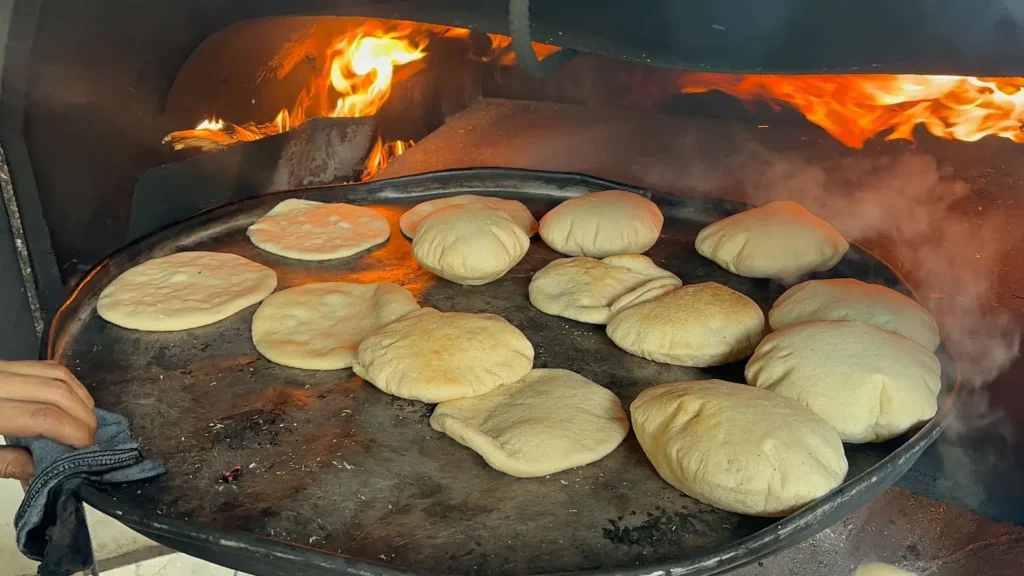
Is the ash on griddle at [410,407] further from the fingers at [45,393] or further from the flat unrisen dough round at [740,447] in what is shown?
the fingers at [45,393]

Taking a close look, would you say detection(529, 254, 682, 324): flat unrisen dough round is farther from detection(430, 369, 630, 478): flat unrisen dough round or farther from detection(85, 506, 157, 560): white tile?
detection(85, 506, 157, 560): white tile

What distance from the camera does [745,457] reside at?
1521 mm

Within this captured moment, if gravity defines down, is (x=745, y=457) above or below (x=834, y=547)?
above

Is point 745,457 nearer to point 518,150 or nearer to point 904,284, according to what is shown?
point 904,284

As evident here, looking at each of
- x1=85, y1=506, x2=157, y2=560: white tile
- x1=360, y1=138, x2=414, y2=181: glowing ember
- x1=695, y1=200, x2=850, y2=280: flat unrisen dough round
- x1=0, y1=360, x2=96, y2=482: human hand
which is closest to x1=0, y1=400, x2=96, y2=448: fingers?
x1=0, y1=360, x2=96, y2=482: human hand

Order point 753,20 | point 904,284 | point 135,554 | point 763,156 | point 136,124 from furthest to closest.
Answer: point 763,156
point 135,554
point 136,124
point 904,284
point 753,20

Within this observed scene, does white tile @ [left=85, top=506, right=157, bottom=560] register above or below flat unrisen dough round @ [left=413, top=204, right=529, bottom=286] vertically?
below

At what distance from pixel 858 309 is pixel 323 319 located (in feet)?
4.71

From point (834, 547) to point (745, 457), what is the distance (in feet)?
4.27

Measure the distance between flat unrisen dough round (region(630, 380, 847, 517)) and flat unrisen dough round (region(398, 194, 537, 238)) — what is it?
3.54ft

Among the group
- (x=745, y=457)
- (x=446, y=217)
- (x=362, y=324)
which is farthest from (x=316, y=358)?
(x=745, y=457)

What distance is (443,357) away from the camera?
191 centimetres

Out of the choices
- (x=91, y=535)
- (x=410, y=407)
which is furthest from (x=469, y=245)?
(x=91, y=535)

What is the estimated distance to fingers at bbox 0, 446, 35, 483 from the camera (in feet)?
5.60
